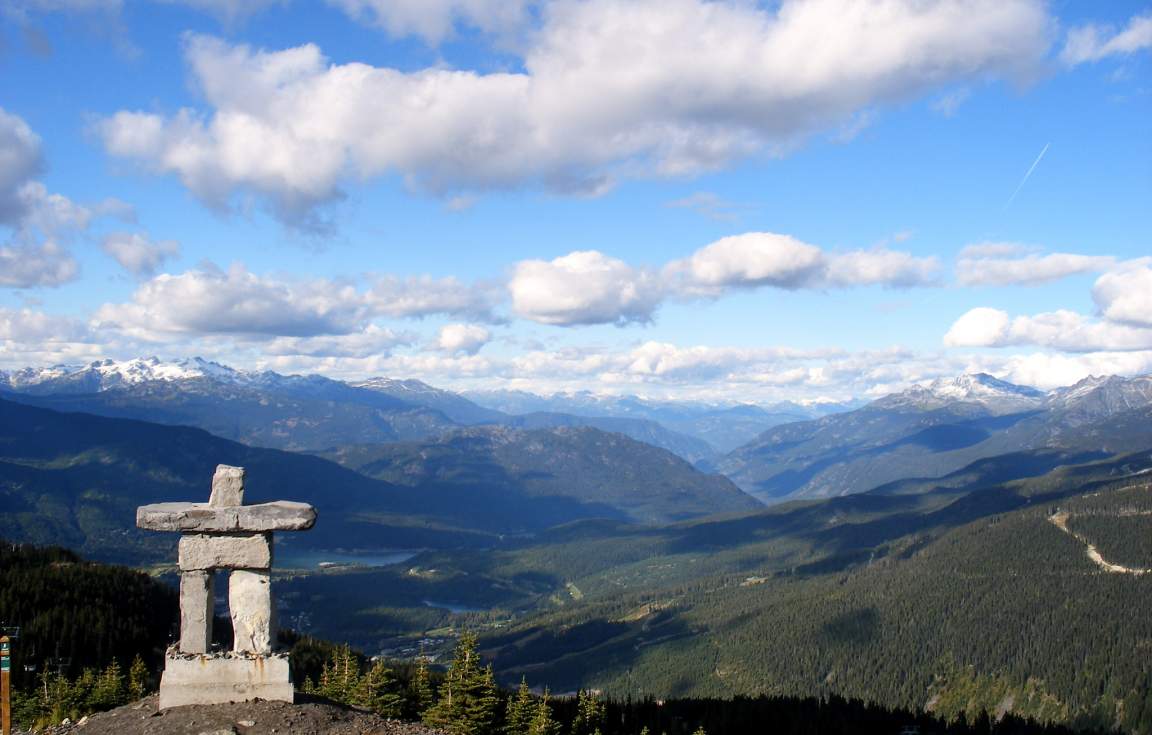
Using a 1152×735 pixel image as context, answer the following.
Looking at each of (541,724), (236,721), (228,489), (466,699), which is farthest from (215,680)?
(541,724)

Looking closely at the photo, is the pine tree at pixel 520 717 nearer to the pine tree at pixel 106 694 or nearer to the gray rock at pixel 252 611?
the pine tree at pixel 106 694

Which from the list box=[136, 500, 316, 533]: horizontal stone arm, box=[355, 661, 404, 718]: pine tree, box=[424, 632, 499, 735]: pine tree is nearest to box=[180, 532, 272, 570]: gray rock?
box=[136, 500, 316, 533]: horizontal stone arm

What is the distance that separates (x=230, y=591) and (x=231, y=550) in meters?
1.36

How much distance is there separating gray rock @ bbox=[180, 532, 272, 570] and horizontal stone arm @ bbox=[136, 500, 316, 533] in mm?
294

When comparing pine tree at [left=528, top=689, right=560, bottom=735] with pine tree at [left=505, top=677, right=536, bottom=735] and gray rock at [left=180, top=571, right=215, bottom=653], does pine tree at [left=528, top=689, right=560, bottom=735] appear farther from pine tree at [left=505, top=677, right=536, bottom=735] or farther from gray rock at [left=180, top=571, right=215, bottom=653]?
gray rock at [left=180, top=571, right=215, bottom=653]

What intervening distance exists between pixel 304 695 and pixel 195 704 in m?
3.74

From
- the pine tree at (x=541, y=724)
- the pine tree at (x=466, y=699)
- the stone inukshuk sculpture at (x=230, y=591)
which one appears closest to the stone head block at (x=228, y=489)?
the stone inukshuk sculpture at (x=230, y=591)

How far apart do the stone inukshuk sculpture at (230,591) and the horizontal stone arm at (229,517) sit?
3cm

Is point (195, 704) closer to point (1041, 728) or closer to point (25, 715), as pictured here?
point (25, 715)

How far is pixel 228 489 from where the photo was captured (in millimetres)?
28250

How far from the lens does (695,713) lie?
5989 inches

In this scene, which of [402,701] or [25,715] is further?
[402,701]

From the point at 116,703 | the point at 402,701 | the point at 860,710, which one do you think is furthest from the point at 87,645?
the point at 860,710

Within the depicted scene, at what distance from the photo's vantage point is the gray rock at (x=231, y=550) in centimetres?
2817
